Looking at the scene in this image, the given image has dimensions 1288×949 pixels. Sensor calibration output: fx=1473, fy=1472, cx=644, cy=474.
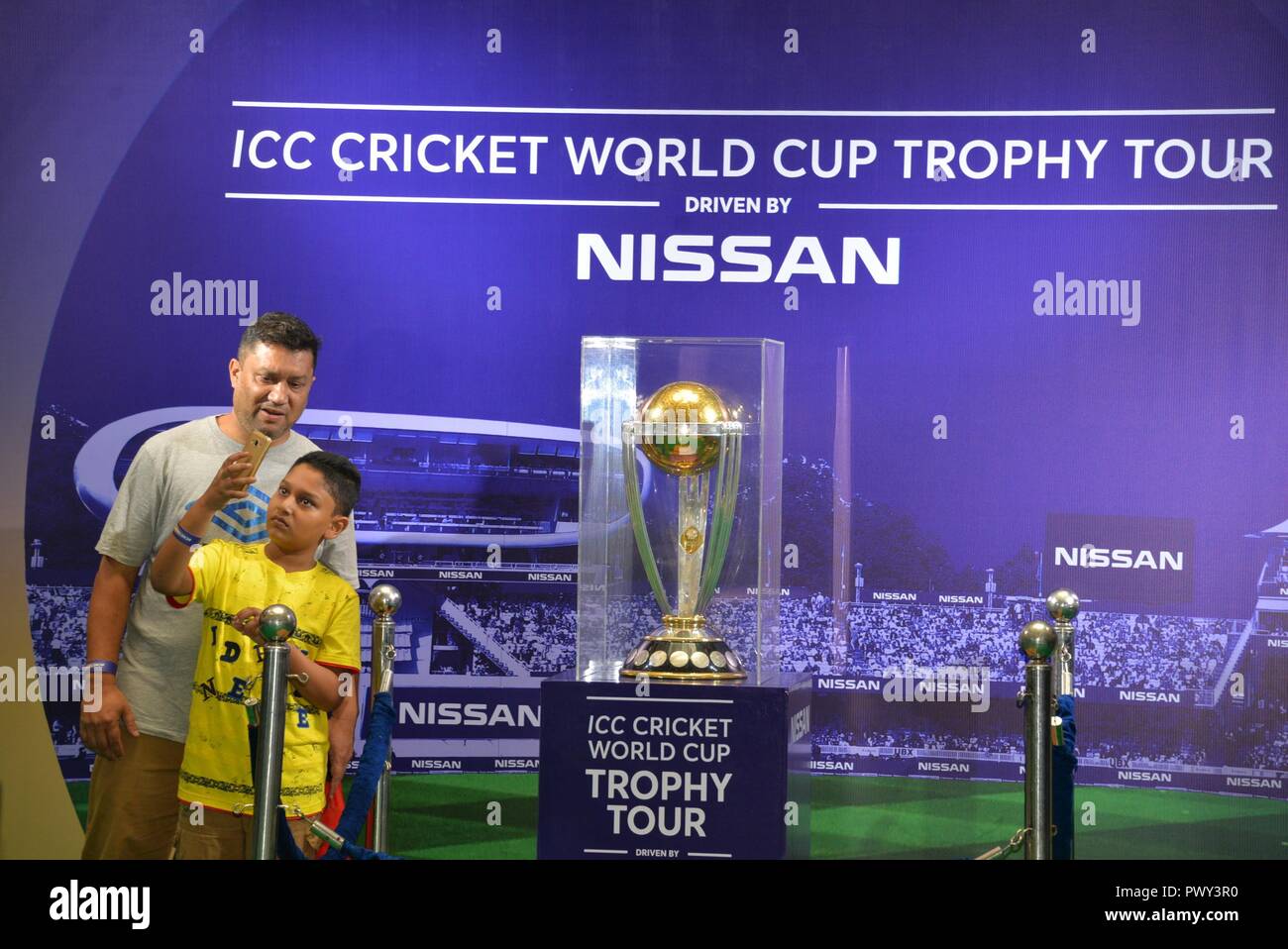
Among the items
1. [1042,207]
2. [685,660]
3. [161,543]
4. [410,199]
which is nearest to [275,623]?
[685,660]

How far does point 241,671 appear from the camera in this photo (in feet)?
10.8

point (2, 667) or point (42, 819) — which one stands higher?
point (2, 667)

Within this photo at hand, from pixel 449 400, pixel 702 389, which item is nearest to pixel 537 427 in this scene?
pixel 449 400

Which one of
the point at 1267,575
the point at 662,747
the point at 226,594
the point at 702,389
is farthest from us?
the point at 1267,575

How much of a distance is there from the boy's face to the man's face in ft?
1.16

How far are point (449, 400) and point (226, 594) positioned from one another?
111 centimetres

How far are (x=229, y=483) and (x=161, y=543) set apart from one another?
25 centimetres

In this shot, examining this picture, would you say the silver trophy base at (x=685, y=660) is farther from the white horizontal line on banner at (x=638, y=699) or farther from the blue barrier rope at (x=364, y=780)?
the blue barrier rope at (x=364, y=780)

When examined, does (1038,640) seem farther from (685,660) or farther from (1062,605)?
(685,660)

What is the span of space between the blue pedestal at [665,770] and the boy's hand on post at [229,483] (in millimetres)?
1168

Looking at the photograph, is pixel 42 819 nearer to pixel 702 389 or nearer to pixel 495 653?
pixel 495 653

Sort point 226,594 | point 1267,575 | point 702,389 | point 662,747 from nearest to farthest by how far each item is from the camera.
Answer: point 662,747 < point 702,389 < point 226,594 < point 1267,575

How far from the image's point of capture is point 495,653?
4238 mm

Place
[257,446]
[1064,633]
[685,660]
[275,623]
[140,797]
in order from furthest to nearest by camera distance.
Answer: [257,446] < [140,797] < [1064,633] < [685,660] < [275,623]
